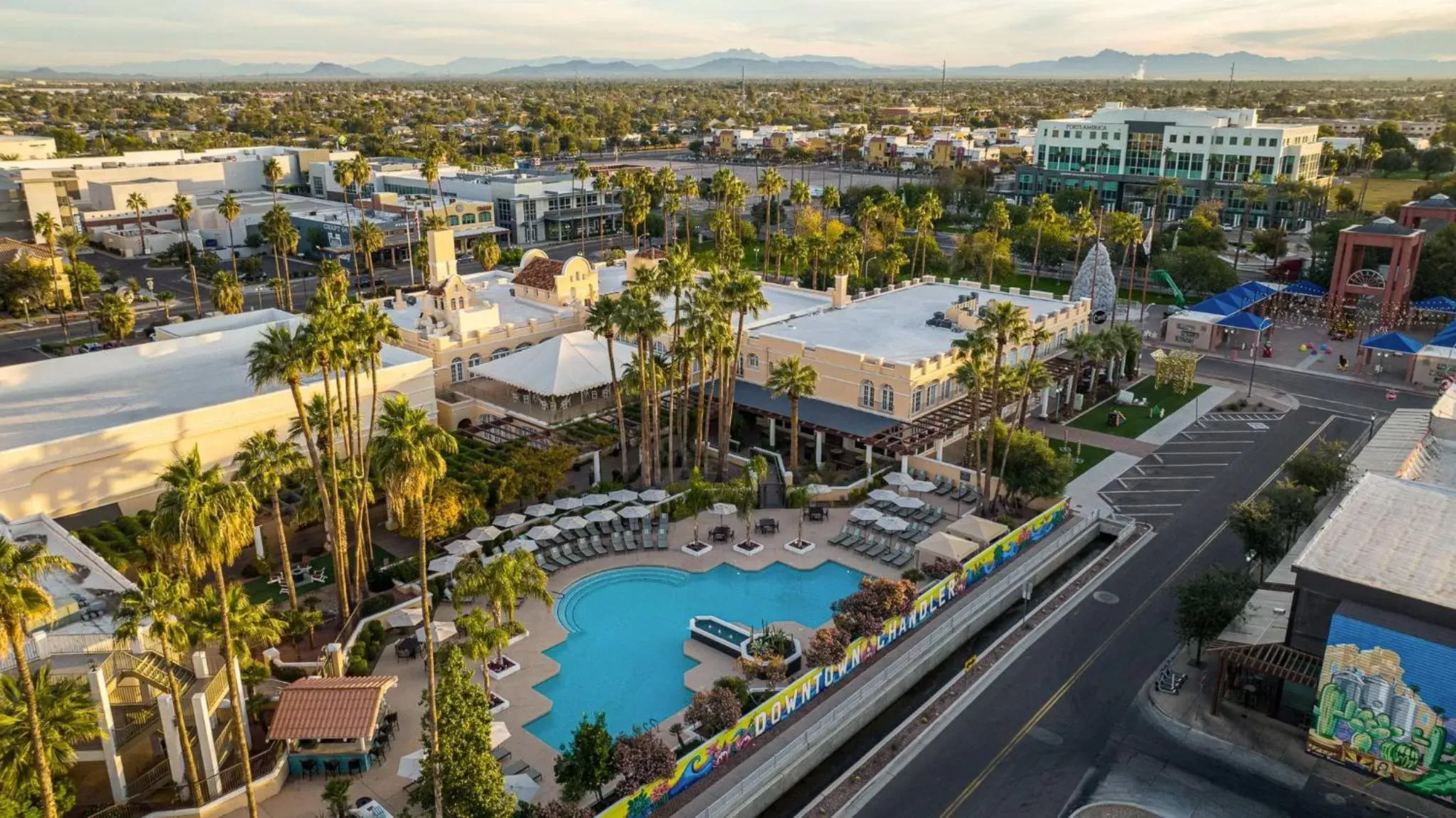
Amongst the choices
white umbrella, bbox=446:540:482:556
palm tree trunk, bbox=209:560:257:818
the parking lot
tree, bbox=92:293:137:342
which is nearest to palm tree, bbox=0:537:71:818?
palm tree trunk, bbox=209:560:257:818

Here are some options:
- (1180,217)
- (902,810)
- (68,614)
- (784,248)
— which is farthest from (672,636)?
(1180,217)

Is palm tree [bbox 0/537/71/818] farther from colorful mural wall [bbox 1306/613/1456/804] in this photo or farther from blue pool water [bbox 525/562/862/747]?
colorful mural wall [bbox 1306/613/1456/804]

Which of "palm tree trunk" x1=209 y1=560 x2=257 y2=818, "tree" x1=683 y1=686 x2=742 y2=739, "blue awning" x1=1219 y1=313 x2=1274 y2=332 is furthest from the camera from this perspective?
"blue awning" x1=1219 y1=313 x2=1274 y2=332

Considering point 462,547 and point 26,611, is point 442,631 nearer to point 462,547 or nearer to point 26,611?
point 462,547

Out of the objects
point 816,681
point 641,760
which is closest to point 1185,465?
point 816,681

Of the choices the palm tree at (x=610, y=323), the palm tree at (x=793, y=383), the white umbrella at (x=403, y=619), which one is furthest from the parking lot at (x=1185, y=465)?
the white umbrella at (x=403, y=619)

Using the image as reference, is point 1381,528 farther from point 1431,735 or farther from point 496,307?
point 496,307

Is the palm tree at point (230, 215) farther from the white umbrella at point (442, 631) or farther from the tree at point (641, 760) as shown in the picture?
the tree at point (641, 760)
